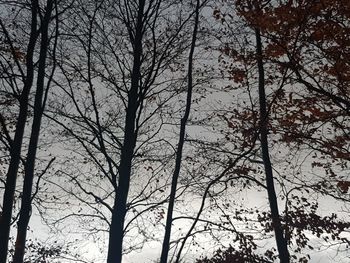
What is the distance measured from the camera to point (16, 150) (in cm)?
1126

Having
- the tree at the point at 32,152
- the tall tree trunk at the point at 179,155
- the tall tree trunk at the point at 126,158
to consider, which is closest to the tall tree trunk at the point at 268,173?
the tall tree trunk at the point at 179,155

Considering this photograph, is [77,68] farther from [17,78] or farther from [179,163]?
[179,163]

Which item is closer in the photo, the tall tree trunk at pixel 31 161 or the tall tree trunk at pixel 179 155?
the tall tree trunk at pixel 31 161

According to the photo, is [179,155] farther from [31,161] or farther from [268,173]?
[31,161]

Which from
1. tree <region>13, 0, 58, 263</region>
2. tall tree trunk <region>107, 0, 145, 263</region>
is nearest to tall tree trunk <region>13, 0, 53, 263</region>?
tree <region>13, 0, 58, 263</region>

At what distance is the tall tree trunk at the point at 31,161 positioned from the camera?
11.3 metres

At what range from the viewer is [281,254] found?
1284 centimetres

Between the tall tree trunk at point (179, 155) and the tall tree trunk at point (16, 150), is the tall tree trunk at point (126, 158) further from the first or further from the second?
the tall tree trunk at point (16, 150)

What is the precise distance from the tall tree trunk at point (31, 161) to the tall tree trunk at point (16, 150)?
0.77ft

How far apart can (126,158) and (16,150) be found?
3165mm

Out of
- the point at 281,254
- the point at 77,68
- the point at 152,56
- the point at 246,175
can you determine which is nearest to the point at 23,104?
the point at 77,68

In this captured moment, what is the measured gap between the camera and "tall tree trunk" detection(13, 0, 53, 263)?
37.0ft

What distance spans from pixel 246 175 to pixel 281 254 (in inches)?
96.5

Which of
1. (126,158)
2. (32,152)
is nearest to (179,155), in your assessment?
(126,158)
